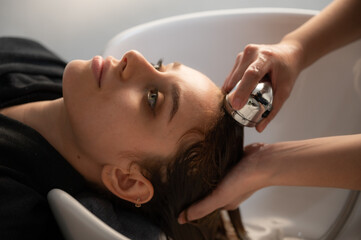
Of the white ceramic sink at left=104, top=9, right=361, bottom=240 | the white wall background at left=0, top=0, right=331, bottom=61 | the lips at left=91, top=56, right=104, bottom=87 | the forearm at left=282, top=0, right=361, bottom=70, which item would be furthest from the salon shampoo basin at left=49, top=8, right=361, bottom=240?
the white wall background at left=0, top=0, right=331, bottom=61

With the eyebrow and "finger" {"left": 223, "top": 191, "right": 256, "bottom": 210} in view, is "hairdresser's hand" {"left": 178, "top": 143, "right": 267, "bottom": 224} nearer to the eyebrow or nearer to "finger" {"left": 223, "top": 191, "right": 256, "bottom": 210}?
"finger" {"left": 223, "top": 191, "right": 256, "bottom": 210}

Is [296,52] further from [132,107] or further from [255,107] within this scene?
[132,107]

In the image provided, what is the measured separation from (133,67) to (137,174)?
0.65 feet

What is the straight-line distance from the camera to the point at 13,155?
0.83 m

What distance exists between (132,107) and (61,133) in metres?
0.17

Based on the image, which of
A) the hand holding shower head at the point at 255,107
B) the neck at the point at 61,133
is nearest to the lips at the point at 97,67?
the neck at the point at 61,133

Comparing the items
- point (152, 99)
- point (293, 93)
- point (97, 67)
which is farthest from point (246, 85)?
point (293, 93)

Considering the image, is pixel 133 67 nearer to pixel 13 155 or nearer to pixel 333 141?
pixel 13 155

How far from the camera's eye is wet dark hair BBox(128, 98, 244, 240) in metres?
0.83

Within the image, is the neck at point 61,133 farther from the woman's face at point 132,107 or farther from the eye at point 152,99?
the eye at point 152,99

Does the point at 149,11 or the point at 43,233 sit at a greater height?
the point at 149,11

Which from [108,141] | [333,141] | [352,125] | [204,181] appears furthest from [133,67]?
[352,125]

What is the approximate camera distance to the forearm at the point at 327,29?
1015 millimetres

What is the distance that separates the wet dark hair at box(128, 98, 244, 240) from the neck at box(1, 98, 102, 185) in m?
0.11
